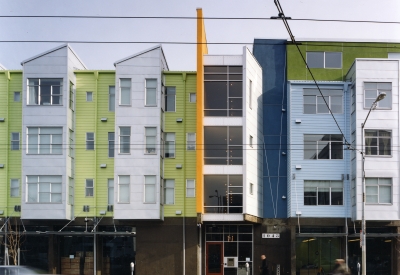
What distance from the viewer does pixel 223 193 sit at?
39781mm

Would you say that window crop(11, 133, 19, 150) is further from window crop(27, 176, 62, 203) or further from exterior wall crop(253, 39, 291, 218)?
exterior wall crop(253, 39, 291, 218)

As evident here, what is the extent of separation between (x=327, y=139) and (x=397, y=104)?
501 cm

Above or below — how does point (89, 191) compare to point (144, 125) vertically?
below

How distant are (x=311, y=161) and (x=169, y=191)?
9636 mm

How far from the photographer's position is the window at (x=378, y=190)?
4044 cm

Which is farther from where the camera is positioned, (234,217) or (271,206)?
(271,206)

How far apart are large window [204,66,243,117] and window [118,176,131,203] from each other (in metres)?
6.66

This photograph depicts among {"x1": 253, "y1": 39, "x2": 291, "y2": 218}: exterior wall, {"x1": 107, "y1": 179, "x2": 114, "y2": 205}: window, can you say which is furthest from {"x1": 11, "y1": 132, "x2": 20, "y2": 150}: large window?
{"x1": 253, "y1": 39, "x2": 291, "y2": 218}: exterior wall

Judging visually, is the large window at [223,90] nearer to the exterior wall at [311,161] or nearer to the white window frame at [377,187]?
the exterior wall at [311,161]

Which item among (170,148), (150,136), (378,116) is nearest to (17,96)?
(150,136)

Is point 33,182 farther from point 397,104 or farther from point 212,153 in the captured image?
point 397,104

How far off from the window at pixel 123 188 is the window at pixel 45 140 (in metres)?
4.40

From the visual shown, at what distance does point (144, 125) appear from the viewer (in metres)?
41.1

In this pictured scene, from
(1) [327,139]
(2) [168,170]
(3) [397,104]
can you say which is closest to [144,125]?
(2) [168,170]
